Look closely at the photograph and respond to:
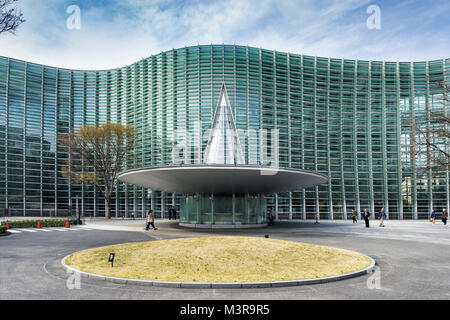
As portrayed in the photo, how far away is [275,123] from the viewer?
5078 centimetres

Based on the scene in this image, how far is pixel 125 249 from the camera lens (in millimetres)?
13203

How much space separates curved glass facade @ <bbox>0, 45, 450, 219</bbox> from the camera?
49938mm

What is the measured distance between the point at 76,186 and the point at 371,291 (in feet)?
187

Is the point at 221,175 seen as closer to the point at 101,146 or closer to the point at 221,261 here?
the point at 221,261

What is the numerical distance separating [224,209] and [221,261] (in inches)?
761

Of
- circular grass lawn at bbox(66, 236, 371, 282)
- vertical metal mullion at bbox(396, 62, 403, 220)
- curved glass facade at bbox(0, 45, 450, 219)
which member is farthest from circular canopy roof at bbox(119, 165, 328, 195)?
vertical metal mullion at bbox(396, 62, 403, 220)

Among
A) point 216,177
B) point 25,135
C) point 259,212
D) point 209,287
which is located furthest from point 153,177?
point 25,135

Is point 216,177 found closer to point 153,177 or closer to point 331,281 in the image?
Result: point 153,177

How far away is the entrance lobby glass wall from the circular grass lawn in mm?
16123

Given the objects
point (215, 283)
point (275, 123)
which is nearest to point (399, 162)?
point (275, 123)

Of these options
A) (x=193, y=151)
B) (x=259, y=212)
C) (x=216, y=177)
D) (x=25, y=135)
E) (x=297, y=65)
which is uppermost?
(x=297, y=65)

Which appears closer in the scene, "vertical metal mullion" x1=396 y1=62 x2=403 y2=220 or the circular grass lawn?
the circular grass lawn

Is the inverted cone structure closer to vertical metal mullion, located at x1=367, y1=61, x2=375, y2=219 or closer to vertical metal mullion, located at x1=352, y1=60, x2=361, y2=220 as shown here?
vertical metal mullion, located at x1=352, y1=60, x2=361, y2=220

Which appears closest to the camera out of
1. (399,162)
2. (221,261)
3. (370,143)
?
(221,261)
